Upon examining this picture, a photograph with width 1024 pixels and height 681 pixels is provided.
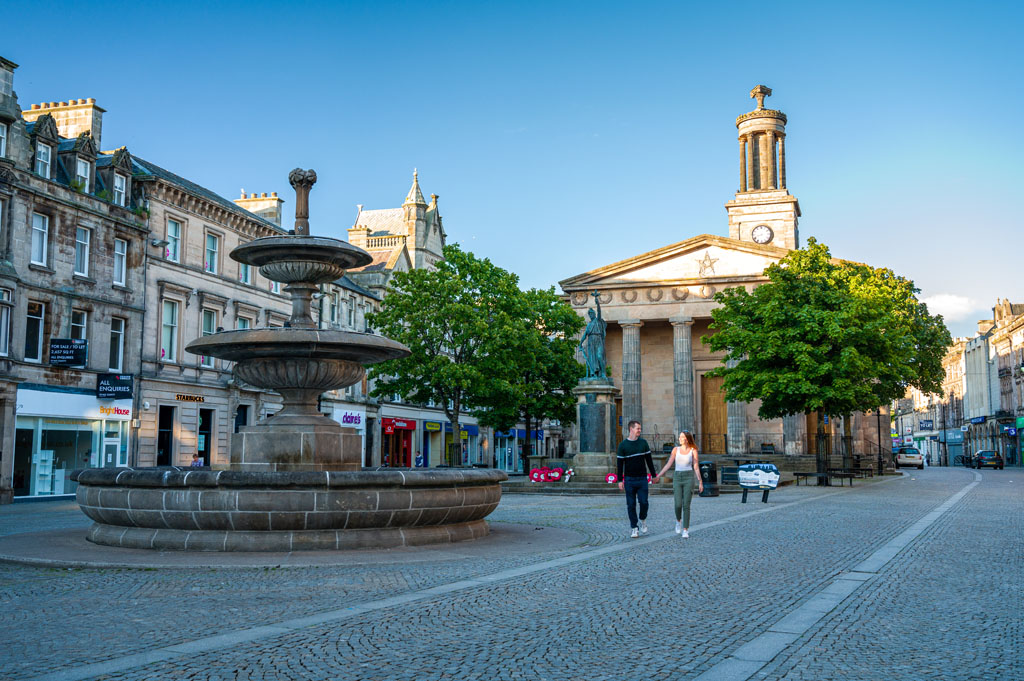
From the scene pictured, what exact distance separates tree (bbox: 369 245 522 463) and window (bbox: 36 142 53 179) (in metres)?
13.6

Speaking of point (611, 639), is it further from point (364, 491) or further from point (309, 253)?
point (309, 253)

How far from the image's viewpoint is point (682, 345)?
179 ft

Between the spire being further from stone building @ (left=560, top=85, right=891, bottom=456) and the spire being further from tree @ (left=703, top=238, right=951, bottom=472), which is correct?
tree @ (left=703, top=238, right=951, bottom=472)

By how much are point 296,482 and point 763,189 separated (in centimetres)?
5940

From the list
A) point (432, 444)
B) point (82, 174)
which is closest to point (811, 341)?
point (82, 174)

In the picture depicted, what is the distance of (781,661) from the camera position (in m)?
6.25

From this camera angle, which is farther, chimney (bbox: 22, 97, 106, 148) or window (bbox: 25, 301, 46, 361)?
chimney (bbox: 22, 97, 106, 148)

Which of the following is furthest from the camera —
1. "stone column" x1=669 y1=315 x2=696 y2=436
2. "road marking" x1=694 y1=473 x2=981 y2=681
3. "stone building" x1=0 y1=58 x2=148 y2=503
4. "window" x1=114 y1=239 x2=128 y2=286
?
"stone column" x1=669 y1=315 x2=696 y2=436

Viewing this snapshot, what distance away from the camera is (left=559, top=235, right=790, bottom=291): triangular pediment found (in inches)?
2173

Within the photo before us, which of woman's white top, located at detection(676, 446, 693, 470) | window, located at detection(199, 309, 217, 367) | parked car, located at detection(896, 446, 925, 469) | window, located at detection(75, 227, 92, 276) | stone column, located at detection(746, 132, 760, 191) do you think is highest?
stone column, located at detection(746, 132, 760, 191)

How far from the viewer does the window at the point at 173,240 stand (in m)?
36.5

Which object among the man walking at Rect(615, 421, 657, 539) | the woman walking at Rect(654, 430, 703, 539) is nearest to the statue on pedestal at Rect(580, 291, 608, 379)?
the man walking at Rect(615, 421, 657, 539)

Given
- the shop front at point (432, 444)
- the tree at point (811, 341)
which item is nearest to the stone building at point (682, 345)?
the shop front at point (432, 444)

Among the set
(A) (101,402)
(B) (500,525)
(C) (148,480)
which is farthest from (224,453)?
(C) (148,480)
